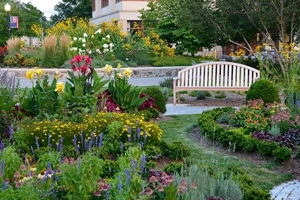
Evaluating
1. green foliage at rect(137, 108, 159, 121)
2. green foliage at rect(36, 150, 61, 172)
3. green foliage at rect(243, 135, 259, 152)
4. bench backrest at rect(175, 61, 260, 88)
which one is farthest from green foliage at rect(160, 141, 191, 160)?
bench backrest at rect(175, 61, 260, 88)

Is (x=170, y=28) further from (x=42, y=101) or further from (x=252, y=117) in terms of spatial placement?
(x=42, y=101)

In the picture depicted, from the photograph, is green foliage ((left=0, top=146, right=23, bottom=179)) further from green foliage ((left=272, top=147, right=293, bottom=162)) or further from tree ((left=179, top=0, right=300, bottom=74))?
tree ((left=179, top=0, right=300, bottom=74))

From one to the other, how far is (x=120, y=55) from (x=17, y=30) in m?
23.4

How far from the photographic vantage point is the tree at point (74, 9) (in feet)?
194

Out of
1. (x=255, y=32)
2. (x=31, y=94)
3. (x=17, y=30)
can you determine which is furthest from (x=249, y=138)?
(x=17, y=30)

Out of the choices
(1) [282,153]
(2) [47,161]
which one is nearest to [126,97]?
(1) [282,153]

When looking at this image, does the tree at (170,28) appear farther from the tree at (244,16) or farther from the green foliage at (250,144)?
the green foliage at (250,144)

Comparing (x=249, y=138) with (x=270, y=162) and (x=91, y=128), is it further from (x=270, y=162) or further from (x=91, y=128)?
(x=91, y=128)

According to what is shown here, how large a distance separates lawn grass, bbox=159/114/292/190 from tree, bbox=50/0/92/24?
2002 inches

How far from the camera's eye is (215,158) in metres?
6.91

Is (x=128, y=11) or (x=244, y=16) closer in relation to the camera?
(x=244, y=16)

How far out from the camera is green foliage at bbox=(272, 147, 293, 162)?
6637mm

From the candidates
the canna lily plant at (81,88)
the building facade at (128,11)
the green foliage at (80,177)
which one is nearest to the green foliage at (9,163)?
the green foliage at (80,177)

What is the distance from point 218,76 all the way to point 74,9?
50823 mm
